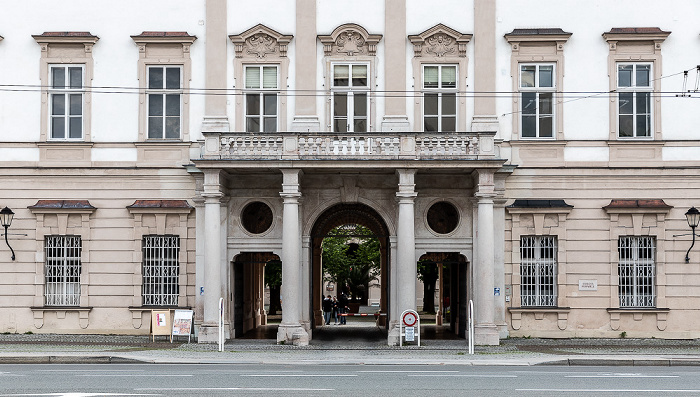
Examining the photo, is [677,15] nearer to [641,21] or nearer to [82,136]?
[641,21]

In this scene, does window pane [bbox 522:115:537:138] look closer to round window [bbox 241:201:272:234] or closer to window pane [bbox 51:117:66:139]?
round window [bbox 241:201:272:234]

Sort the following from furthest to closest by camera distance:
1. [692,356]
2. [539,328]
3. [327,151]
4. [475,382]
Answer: [539,328] → [327,151] → [692,356] → [475,382]

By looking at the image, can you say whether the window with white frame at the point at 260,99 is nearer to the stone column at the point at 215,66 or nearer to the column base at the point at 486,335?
the stone column at the point at 215,66

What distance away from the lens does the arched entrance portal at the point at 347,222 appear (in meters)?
29.6

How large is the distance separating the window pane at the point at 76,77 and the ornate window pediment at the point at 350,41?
24.7ft

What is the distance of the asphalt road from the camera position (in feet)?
48.3

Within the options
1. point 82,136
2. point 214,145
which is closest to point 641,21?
point 214,145

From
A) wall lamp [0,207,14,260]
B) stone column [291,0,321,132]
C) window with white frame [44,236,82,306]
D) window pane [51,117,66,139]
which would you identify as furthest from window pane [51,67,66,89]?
stone column [291,0,321,132]

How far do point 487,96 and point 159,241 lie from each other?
432 inches

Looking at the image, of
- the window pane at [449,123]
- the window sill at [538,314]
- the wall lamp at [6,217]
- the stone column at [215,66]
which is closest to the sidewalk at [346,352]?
the window sill at [538,314]

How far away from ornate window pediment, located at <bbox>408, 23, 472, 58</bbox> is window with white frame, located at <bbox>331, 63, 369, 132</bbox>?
171 cm

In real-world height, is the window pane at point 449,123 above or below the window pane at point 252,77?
below

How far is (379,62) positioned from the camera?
27.5 metres

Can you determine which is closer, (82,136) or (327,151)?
(327,151)
